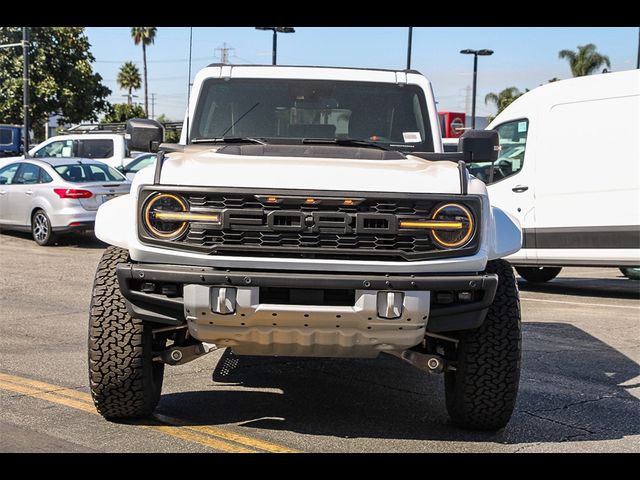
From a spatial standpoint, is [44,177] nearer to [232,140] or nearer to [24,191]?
[24,191]

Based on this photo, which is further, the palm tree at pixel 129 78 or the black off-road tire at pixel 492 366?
the palm tree at pixel 129 78

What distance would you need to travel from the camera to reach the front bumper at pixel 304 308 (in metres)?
4.72

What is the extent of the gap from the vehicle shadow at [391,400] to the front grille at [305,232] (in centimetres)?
114

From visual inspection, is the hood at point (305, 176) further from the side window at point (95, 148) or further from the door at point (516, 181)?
the side window at point (95, 148)

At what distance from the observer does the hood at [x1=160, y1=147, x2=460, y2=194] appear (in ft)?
15.9

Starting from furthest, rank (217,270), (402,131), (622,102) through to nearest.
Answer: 1. (622,102)
2. (402,131)
3. (217,270)

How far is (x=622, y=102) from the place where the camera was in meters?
11.0

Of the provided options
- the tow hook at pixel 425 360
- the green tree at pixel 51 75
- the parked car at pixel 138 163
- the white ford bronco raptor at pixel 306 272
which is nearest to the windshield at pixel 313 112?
the white ford bronco raptor at pixel 306 272

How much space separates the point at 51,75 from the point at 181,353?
36098 mm

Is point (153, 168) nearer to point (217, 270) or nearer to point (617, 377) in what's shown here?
point (217, 270)

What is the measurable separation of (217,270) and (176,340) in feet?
2.91

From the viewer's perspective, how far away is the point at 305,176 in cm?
489

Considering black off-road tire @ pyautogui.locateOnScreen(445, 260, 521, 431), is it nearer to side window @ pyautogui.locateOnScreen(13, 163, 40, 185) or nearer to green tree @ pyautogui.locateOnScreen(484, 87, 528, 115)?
side window @ pyautogui.locateOnScreen(13, 163, 40, 185)
